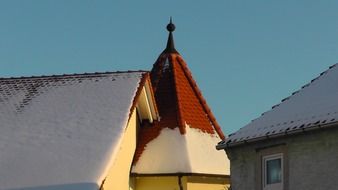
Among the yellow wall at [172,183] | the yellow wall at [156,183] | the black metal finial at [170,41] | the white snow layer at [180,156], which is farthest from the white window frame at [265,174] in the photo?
the black metal finial at [170,41]

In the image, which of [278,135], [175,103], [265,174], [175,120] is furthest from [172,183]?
[278,135]

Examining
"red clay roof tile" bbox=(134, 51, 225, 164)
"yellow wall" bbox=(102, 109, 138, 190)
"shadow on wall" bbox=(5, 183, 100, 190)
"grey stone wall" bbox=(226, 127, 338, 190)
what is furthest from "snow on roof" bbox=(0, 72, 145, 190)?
"grey stone wall" bbox=(226, 127, 338, 190)

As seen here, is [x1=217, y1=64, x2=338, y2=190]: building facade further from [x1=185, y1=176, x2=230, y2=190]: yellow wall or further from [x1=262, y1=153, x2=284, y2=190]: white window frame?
[x1=185, y1=176, x2=230, y2=190]: yellow wall

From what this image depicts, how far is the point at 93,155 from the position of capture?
18484mm

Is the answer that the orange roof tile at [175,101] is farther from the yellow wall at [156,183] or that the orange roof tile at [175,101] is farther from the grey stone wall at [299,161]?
the grey stone wall at [299,161]

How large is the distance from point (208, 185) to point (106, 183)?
384 centimetres

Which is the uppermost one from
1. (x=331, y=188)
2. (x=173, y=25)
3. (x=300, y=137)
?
(x=173, y=25)

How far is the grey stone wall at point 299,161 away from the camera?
14805 mm

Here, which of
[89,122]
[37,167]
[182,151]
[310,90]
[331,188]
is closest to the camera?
[331,188]

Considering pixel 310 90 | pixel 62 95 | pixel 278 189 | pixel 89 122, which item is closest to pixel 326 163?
pixel 278 189

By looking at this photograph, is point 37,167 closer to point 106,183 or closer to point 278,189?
point 106,183

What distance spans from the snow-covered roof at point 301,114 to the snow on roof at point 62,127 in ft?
11.0

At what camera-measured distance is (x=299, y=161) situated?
50.9ft

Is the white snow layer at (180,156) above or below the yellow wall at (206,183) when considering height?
above
